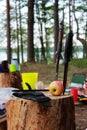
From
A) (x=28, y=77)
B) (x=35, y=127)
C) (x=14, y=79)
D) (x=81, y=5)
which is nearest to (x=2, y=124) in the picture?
(x=35, y=127)

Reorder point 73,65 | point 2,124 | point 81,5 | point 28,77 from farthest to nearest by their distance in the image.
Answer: point 81,5 → point 73,65 → point 28,77 → point 2,124

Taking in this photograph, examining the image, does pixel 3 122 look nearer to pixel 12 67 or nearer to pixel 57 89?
pixel 57 89

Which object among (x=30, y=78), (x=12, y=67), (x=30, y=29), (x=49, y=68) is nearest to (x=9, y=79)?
(x=12, y=67)

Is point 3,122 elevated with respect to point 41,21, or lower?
lower

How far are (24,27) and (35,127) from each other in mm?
19909

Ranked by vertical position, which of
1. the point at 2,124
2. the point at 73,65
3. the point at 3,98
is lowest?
the point at 73,65

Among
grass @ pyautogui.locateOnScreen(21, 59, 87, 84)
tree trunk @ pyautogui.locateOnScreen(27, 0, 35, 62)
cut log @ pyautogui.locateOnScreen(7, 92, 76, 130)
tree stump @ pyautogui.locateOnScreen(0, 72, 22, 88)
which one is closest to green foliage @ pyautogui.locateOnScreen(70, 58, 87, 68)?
grass @ pyautogui.locateOnScreen(21, 59, 87, 84)

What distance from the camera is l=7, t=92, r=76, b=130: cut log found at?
199 centimetres

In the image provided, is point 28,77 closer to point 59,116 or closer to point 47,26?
point 59,116

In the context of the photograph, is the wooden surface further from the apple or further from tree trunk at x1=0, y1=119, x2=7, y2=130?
the apple

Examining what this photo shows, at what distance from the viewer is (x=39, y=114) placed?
199 centimetres

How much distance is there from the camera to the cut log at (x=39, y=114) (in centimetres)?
199

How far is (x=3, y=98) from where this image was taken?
7.53 ft

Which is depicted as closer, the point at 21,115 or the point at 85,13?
the point at 21,115
